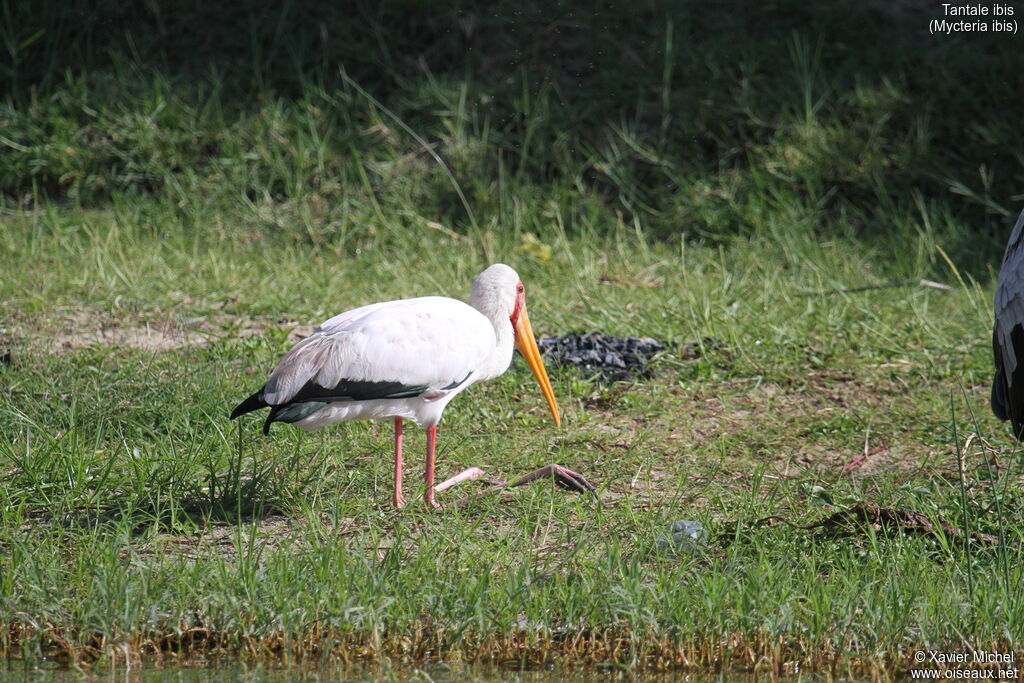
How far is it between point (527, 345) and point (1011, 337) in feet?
5.10

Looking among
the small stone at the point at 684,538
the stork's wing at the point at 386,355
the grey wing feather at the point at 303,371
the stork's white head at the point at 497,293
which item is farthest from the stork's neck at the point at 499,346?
the small stone at the point at 684,538

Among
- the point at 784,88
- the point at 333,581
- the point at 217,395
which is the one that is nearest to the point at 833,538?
the point at 333,581

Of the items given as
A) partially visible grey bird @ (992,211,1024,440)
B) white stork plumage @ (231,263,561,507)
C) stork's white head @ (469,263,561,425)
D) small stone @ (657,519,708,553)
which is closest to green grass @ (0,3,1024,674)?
small stone @ (657,519,708,553)

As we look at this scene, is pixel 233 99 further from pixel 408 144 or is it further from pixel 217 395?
pixel 217 395

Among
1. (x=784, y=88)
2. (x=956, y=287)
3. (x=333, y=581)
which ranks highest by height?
(x=784, y=88)

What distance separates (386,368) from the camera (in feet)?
10.7

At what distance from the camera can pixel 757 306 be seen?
5.34m

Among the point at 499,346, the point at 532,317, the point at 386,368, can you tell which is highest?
the point at 386,368

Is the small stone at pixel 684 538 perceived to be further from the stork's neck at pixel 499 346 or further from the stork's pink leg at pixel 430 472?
the stork's neck at pixel 499 346

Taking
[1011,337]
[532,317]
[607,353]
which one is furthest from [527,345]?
[1011,337]

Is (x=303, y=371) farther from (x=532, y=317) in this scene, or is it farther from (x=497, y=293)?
(x=532, y=317)

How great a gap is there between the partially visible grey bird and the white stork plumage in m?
1.55

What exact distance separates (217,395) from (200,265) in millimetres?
2126

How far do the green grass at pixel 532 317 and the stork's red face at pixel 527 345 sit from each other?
14 centimetres
